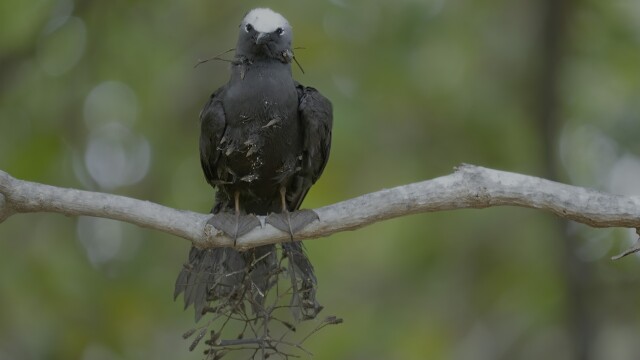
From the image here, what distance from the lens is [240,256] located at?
5695mm

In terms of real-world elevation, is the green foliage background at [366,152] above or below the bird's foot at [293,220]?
above

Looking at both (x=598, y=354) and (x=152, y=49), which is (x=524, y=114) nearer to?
(x=598, y=354)

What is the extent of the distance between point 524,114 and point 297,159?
11.7 feet

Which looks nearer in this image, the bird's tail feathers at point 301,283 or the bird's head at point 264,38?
the bird's tail feathers at point 301,283

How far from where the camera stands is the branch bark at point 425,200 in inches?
187

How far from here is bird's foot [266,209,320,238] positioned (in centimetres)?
500

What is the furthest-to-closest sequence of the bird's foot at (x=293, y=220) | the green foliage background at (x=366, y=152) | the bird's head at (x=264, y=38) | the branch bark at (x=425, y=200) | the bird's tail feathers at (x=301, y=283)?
1. the green foliage background at (x=366, y=152)
2. the bird's head at (x=264, y=38)
3. the bird's foot at (x=293, y=220)
4. the bird's tail feathers at (x=301, y=283)
5. the branch bark at (x=425, y=200)

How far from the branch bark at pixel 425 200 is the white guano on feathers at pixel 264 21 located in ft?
4.39

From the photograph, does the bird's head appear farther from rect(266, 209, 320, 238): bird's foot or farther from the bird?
rect(266, 209, 320, 238): bird's foot

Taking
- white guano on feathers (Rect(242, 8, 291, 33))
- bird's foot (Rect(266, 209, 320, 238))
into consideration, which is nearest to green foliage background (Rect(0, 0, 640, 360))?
white guano on feathers (Rect(242, 8, 291, 33))

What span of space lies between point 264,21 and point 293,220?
1.29m

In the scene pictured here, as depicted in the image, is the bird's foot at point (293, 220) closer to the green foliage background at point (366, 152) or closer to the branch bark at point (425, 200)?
the branch bark at point (425, 200)

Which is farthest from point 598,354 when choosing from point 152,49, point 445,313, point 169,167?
point 152,49

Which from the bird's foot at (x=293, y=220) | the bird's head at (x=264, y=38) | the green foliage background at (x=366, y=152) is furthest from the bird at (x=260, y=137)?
the green foliage background at (x=366, y=152)
